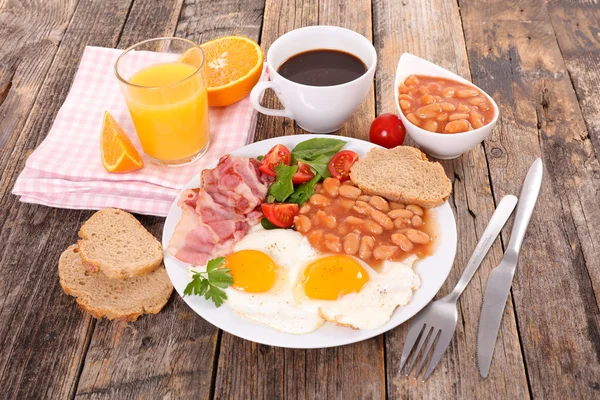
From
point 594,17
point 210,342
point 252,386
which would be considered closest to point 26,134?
point 210,342

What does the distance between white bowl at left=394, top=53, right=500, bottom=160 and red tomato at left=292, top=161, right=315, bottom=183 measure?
0.54 metres

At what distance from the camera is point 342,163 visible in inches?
→ 101

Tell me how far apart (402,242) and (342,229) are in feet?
0.81

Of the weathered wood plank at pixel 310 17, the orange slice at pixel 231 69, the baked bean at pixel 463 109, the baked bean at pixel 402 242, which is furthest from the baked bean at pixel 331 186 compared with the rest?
the weathered wood plank at pixel 310 17

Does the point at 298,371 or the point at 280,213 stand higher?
the point at 280,213

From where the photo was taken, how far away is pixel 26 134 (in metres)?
3.08

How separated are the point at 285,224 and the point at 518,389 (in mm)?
1084

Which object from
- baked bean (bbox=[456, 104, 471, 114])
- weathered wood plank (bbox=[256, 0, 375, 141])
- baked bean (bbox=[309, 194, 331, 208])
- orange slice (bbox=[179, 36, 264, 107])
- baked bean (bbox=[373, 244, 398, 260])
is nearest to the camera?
baked bean (bbox=[373, 244, 398, 260])

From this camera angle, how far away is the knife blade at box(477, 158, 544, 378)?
2139 millimetres

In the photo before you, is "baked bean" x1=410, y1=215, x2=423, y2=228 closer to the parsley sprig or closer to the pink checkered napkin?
the parsley sprig

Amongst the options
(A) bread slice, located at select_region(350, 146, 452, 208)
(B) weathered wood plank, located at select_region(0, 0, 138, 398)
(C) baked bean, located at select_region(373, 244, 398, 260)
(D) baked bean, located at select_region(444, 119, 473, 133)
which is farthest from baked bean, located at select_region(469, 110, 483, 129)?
(B) weathered wood plank, located at select_region(0, 0, 138, 398)

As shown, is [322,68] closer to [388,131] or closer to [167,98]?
[388,131]

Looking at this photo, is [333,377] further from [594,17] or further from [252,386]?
[594,17]

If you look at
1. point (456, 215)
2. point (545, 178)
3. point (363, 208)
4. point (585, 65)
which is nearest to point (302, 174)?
point (363, 208)
